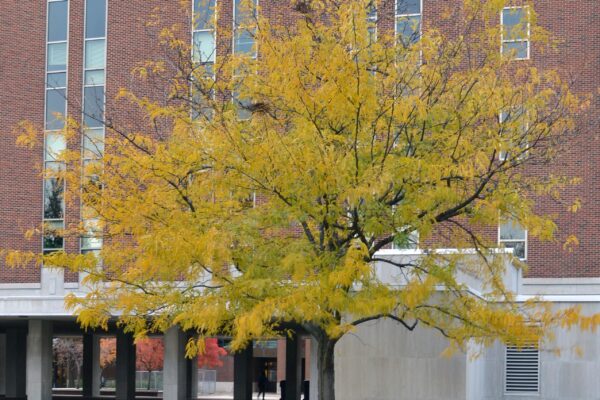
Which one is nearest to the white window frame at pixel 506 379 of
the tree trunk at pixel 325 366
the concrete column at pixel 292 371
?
the tree trunk at pixel 325 366

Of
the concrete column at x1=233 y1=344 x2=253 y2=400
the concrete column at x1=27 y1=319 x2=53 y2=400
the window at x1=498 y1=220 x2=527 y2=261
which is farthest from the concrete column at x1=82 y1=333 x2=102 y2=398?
the window at x1=498 y1=220 x2=527 y2=261

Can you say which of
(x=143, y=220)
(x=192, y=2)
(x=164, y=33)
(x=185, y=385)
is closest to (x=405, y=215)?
(x=143, y=220)

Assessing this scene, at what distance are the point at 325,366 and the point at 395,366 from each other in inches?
189

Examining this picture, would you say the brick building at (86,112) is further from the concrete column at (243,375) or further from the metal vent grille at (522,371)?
the metal vent grille at (522,371)

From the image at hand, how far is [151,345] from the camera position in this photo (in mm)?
63125

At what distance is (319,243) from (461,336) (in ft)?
8.88

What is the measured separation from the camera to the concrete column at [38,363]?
3884cm

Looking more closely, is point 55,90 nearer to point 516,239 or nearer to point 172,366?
point 172,366

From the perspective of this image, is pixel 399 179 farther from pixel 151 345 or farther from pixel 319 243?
pixel 151 345

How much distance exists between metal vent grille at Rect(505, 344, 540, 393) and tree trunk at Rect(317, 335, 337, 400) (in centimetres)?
1064

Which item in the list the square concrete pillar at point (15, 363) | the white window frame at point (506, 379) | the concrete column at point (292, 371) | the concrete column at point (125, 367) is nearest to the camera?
the white window frame at point (506, 379)

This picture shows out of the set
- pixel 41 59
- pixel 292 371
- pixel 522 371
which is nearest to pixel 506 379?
pixel 522 371

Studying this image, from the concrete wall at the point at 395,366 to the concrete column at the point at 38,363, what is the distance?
19.1 meters

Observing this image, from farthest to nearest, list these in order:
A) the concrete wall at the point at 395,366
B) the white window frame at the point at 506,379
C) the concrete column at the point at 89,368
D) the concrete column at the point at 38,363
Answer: the concrete column at the point at 89,368, the concrete column at the point at 38,363, the white window frame at the point at 506,379, the concrete wall at the point at 395,366
